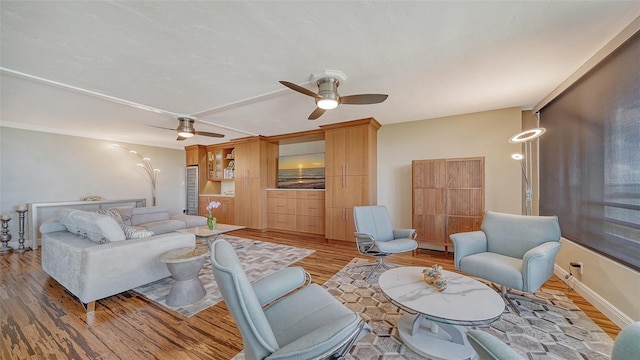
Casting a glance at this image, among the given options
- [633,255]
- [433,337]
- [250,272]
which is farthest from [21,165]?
[633,255]

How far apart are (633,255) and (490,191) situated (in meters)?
2.00

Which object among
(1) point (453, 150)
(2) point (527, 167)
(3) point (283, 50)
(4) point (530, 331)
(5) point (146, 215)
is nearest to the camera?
(4) point (530, 331)

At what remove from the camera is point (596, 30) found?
1832mm

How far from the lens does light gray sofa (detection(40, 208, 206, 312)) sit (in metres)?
2.18

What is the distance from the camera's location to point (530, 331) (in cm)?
186

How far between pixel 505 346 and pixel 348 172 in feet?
12.7

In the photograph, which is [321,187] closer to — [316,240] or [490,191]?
[316,240]

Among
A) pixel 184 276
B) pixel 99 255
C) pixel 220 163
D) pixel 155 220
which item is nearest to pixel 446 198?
pixel 184 276

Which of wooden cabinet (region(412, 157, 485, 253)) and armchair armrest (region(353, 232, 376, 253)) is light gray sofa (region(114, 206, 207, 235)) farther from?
wooden cabinet (region(412, 157, 485, 253))

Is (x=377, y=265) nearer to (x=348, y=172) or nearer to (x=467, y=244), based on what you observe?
(x=467, y=244)

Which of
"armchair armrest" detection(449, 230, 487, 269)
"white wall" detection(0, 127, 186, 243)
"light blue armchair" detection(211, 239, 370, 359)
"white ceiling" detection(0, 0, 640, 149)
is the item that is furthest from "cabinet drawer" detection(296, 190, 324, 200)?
"white wall" detection(0, 127, 186, 243)

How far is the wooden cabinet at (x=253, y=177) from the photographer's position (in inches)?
227

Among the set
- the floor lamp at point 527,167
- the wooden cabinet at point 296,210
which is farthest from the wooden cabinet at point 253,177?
the floor lamp at point 527,167

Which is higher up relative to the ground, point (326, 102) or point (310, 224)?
point (326, 102)
